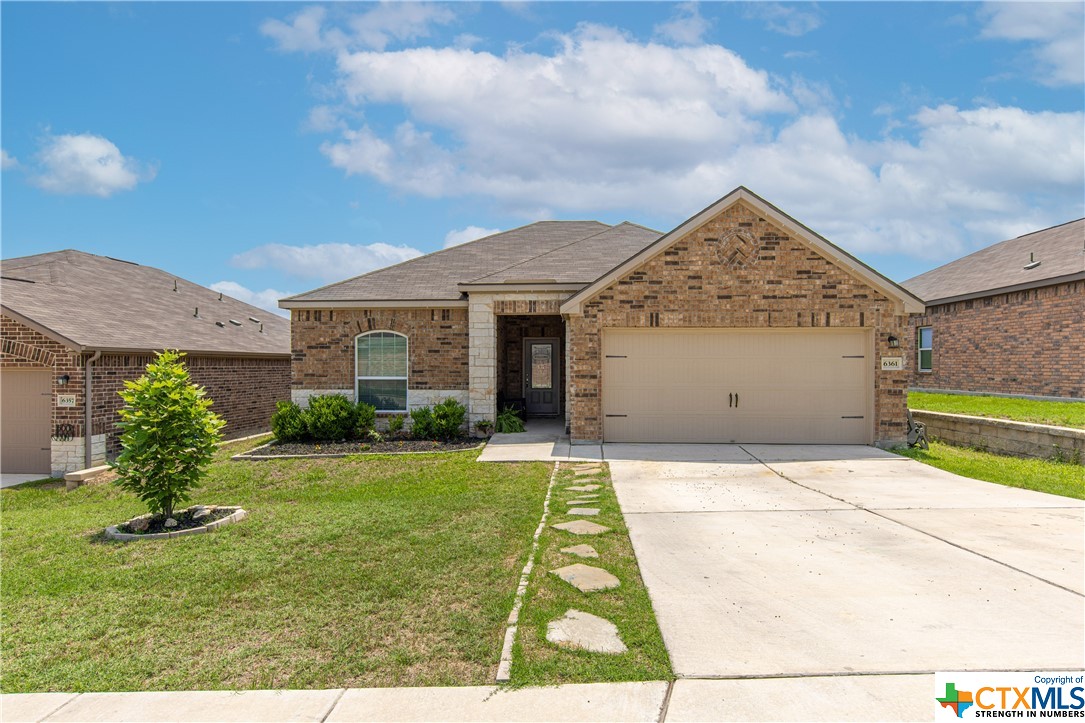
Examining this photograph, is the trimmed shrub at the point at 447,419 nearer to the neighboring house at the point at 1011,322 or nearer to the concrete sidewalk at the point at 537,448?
the concrete sidewalk at the point at 537,448

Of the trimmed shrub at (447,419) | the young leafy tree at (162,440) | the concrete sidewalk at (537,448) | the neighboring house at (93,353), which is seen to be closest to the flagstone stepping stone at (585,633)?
the young leafy tree at (162,440)

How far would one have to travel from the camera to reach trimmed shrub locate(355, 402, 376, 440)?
13797mm

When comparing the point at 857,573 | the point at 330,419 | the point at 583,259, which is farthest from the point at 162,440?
the point at 583,259

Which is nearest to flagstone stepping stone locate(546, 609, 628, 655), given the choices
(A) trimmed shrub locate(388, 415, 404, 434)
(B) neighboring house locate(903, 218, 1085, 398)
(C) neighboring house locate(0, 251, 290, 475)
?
(A) trimmed shrub locate(388, 415, 404, 434)

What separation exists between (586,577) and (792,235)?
939 cm

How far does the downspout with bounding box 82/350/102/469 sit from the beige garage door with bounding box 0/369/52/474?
1.18m

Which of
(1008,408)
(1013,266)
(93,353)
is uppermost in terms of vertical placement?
(1013,266)

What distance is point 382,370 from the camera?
1484 cm

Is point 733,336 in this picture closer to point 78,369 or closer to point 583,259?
point 583,259

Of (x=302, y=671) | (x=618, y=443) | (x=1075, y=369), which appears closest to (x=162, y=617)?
(x=302, y=671)

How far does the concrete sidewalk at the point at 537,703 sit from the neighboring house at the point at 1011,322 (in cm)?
1607

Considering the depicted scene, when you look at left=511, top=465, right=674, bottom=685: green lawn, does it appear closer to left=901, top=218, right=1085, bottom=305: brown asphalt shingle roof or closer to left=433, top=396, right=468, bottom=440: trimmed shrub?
left=433, top=396, right=468, bottom=440: trimmed shrub

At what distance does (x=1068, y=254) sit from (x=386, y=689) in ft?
67.9

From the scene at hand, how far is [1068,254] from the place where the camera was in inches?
659
